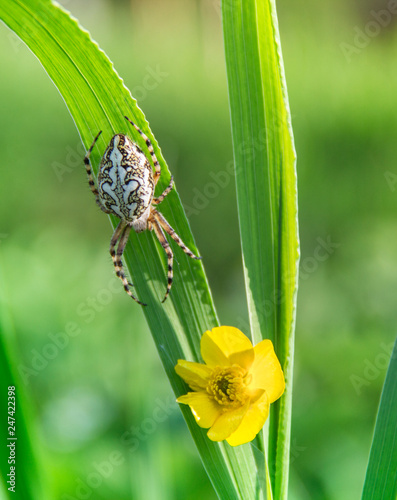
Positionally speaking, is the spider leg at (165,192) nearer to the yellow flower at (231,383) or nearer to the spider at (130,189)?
the spider at (130,189)

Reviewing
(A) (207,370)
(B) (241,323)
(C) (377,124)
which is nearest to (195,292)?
(A) (207,370)

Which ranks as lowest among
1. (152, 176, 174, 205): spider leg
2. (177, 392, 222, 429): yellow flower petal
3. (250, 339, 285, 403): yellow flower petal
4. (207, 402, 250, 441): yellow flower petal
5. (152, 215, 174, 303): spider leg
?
(207, 402, 250, 441): yellow flower petal

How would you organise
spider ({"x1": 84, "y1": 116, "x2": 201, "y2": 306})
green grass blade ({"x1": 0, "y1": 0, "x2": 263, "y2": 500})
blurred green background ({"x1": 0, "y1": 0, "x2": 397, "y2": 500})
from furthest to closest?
blurred green background ({"x1": 0, "y1": 0, "x2": 397, "y2": 500}) < spider ({"x1": 84, "y1": 116, "x2": 201, "y2": 306}) < green grass blade ({"x1": 0, "y1": 0, "x2": 263, "y2": 500})

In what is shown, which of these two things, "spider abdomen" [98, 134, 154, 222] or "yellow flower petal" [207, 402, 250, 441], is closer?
"yellow flower petal" [207, 402, 250, 441]

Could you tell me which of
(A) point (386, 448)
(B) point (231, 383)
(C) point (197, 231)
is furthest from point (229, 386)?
(C) point (197, 231)

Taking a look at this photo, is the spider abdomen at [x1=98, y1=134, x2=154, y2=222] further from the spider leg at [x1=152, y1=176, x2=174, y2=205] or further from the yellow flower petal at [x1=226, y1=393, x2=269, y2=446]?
the yellow flower petal at [x1=226, y1=393, x2=269, y2=446]

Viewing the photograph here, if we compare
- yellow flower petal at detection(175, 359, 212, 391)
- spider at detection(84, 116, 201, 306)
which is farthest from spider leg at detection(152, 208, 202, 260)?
yellow flower petal at detection(175, 359, 212, 391)

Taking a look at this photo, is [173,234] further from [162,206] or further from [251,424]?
[251,424]

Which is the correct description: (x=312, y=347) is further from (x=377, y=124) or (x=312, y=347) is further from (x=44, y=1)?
(x=44, y=1)
